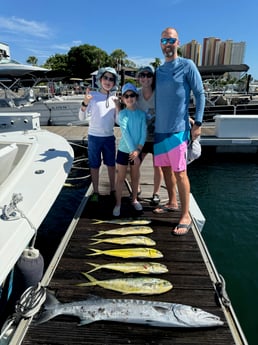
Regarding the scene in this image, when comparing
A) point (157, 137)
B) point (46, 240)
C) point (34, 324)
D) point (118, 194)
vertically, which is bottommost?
point (46, 240)

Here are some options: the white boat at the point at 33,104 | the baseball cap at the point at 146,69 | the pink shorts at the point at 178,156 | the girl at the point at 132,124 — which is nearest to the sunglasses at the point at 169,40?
the baseball cap at the point at 146,69

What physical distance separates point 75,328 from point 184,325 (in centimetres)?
79

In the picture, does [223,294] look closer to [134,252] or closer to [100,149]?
[134,252]

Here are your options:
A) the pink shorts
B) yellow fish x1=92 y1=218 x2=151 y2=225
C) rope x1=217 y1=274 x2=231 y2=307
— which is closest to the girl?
the pink shorts

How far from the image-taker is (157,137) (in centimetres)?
278

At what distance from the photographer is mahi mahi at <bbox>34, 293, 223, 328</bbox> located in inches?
70.6

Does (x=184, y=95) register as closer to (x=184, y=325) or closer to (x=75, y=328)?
(x=184, y=325)

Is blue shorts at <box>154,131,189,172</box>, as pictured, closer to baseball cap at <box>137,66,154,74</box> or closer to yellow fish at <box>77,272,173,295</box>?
baseball cap at <box>137,66,154,74</box>

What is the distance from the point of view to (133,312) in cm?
186

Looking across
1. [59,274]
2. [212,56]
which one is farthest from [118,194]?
[212,56]

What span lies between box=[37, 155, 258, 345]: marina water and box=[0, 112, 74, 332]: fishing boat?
1858mm

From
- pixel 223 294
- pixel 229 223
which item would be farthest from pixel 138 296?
pixel 229 223

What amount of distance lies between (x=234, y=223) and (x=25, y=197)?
4301mm

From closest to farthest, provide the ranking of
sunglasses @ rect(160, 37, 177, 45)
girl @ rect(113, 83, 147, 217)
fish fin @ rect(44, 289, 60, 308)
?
fish fin @ rect(44, 289, 60, 308) → sunglasses @ rect(160, 37, 177, 45) → girl @ rect(113, 83, 147, 217)
